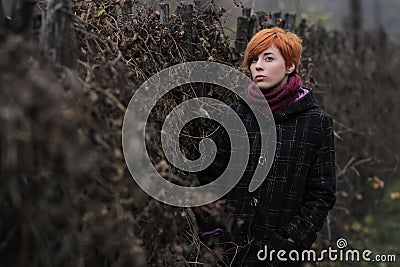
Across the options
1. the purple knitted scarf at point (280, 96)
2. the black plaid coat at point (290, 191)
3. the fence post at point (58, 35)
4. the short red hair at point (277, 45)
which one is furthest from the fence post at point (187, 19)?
the fence post at point (58, 35)

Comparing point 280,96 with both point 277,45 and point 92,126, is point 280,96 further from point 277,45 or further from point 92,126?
point 92,126

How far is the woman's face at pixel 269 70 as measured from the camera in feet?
10.9

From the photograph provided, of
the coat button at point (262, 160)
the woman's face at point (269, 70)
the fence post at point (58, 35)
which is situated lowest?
the coat button at point (262, 160)

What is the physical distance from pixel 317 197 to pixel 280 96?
0.55m

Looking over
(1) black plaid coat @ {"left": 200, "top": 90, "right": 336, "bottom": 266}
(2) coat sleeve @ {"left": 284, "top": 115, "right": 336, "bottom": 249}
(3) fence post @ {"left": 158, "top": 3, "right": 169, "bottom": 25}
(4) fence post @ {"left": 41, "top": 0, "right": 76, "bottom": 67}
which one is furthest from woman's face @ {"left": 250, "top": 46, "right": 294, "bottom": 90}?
(4) fence post @ {"left": 41, "top": 0, "right": 76, "bottom": 67}

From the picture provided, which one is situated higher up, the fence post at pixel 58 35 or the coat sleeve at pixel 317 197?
the fence post at pixel 58 35

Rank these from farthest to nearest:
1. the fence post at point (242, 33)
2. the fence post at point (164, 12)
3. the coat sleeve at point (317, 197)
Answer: the fence post at point (242, 33), the fence post at point (164, 12), the coat sleeve at point (317, 197)

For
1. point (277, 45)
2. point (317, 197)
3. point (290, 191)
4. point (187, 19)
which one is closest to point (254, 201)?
point (290, 191)

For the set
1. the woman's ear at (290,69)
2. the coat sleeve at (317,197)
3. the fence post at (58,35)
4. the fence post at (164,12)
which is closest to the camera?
the fence post at (58,35)

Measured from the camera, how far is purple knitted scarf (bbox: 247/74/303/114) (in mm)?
3297

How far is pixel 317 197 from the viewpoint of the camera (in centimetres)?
328

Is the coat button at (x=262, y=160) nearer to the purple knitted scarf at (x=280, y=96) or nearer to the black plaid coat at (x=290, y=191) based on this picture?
the black plaid coat at (x=290, y=191)

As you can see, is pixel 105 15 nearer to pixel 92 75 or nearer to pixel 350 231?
pixel 92 75

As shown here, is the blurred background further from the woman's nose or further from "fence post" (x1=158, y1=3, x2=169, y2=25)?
the woman's nose
